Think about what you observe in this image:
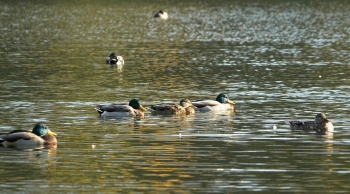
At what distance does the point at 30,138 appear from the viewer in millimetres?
23078

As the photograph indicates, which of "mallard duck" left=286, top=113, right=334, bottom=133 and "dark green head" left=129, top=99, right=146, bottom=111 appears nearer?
"mallard duck" left=286, top=113, right=334, bottom=133

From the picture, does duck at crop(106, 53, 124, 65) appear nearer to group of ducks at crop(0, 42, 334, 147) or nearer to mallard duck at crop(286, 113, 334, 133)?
group of ducks at crop(0, 42, 334, 147)

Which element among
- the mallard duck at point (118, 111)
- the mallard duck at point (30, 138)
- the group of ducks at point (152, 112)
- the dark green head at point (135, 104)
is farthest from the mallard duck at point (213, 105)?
the mallard duck at point (30, 138)

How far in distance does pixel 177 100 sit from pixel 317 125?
824cm

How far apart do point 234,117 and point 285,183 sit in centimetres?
1037

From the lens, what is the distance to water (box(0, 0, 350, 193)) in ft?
63.5

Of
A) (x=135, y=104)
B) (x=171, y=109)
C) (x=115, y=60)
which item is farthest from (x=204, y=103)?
(x=115, y=60)

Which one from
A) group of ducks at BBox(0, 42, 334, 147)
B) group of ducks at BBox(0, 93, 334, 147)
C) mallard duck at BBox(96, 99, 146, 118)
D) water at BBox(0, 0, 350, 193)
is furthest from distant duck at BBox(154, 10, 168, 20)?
mallard duck at BBox(96, 99, 146, 118)

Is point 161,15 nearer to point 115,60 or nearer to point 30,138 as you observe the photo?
point 115,60

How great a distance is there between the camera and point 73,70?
145 feet

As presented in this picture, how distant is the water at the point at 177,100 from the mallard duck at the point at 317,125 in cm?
52

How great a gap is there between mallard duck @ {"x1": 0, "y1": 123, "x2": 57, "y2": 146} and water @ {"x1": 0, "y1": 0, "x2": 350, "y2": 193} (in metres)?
0.33

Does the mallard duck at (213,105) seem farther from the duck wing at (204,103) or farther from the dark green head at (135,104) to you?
the dark green head at (135,104)

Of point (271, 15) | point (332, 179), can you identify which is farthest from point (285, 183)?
point (271, 15)
